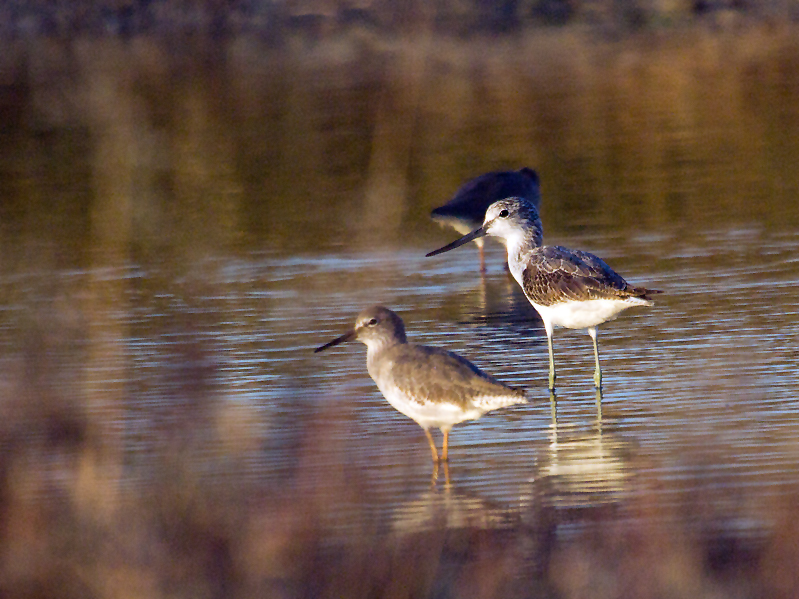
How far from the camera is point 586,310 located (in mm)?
9188

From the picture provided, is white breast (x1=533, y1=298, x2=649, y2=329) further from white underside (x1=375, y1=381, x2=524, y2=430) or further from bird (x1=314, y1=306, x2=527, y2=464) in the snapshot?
white underside (x1=375, y1=381, x2=524, y2=430)

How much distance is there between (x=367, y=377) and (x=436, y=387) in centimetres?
235


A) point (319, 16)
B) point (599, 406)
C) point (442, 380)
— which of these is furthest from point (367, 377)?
point (319, 16)

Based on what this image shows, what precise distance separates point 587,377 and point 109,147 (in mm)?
3858

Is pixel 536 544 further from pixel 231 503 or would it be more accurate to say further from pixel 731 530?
pixel 231 503

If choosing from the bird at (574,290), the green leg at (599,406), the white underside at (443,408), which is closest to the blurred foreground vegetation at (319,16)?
the bird at (574,290)

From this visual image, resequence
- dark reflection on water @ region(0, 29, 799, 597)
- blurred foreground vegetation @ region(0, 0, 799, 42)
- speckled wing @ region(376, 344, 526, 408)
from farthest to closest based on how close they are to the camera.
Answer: blurred foreground vegetation @ region(0, 0, 799, 42) → speckled wing @ region(376, 344, 526, 408) → dark reflection on water @ region(0, 29, 799, 597)

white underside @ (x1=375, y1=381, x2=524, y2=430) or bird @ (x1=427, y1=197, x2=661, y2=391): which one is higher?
bird @ (x1=427, y1=197, x2=661, y2=391)

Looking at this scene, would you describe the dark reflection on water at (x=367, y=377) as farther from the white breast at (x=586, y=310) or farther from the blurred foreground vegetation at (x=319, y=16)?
the blurred foreground vegetation at (x=319, y=16)

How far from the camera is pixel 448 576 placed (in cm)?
609

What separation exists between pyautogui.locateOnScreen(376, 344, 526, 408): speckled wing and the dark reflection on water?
0.40 metres

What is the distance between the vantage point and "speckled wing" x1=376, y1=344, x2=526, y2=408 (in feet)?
24.8

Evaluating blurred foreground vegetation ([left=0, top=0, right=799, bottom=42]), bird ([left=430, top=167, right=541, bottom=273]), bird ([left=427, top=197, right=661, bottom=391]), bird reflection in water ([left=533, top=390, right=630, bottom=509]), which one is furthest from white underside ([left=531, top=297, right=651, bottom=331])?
blurred foreground vegetation ([left=0, top=0, right=799, bottom=42])

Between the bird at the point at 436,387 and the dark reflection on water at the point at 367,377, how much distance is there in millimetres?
288
